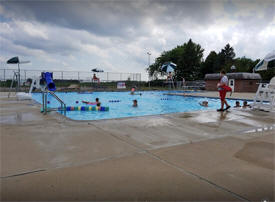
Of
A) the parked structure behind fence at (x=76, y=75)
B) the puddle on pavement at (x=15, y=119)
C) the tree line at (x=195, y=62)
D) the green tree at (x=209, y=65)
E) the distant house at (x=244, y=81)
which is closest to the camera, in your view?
the puddle on pavement at (x=15, y=119)

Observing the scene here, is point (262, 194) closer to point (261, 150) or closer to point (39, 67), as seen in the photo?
point (261, 150)

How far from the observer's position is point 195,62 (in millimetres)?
45906

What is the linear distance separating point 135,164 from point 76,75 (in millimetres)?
27929

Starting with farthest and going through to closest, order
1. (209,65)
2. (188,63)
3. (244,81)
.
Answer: (209,65) < (188,63) < (244,81)

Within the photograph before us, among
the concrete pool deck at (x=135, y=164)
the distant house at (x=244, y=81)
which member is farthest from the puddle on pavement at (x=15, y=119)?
the distant house at (x=244, y=81)

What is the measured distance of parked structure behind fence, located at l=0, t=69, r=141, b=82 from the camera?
79.5 ft

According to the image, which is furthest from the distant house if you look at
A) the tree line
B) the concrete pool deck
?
the concrete pool deck

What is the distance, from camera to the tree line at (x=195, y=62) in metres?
45.2

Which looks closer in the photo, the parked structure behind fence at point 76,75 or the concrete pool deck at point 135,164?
the concrete pool deck at point 135,164

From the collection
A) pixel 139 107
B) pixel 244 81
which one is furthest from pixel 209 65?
pixel 139 107

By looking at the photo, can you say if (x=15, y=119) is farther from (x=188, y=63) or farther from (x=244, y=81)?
(x=188, y=63)

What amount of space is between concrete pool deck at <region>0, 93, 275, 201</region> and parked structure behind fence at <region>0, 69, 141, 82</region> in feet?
72.9

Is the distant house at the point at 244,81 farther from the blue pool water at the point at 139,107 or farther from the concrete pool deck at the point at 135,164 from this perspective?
the concrete pool deck at the point at 135,164

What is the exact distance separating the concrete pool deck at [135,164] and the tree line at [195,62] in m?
42.3
